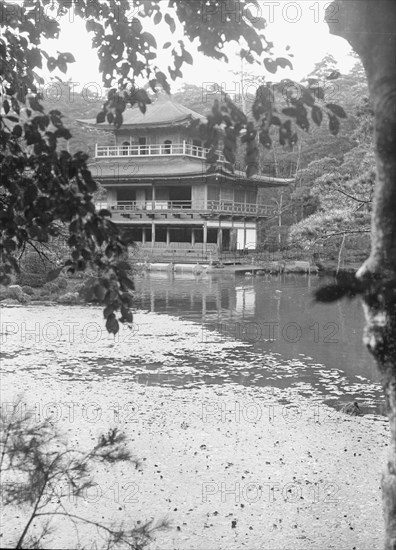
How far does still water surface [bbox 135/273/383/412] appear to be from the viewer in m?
7.79

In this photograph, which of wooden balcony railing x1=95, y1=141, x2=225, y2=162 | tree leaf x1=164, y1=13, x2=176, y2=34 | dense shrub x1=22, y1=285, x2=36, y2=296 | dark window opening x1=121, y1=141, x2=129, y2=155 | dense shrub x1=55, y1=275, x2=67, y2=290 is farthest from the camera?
dark window opening x1=121, y1=141, x2=129, y2=155

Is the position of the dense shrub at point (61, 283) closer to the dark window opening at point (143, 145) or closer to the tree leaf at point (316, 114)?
the tree leaf at point (316, 114)

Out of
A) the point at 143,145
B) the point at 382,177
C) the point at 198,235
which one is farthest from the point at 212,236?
the point at 382,177

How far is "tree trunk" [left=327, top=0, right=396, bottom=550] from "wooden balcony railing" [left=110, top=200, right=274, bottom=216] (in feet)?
86.4

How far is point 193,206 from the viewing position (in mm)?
29797

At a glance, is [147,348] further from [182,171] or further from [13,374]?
[182,171]

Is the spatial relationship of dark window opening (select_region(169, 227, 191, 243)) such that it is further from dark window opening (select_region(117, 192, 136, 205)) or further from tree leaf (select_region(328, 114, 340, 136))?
tree leaf (select_region(328, 114, 340, 136))

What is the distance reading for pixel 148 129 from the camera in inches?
1252

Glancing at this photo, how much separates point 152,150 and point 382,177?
31111mm

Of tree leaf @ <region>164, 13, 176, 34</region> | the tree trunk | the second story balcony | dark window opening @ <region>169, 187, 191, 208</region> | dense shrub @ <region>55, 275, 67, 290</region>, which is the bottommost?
dense shrub @ <region>55, 275, 67, 290</region>

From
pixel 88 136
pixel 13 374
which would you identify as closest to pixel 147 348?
pixel 13 374

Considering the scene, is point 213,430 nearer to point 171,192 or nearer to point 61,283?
point 61,283

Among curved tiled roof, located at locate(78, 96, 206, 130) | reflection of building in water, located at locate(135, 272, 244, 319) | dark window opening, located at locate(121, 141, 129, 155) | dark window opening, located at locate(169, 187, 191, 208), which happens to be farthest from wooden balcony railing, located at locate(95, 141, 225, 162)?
reflection of building in water, located at locate(135, 272, 244, 319)

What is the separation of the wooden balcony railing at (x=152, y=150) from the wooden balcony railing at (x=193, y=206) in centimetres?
287
